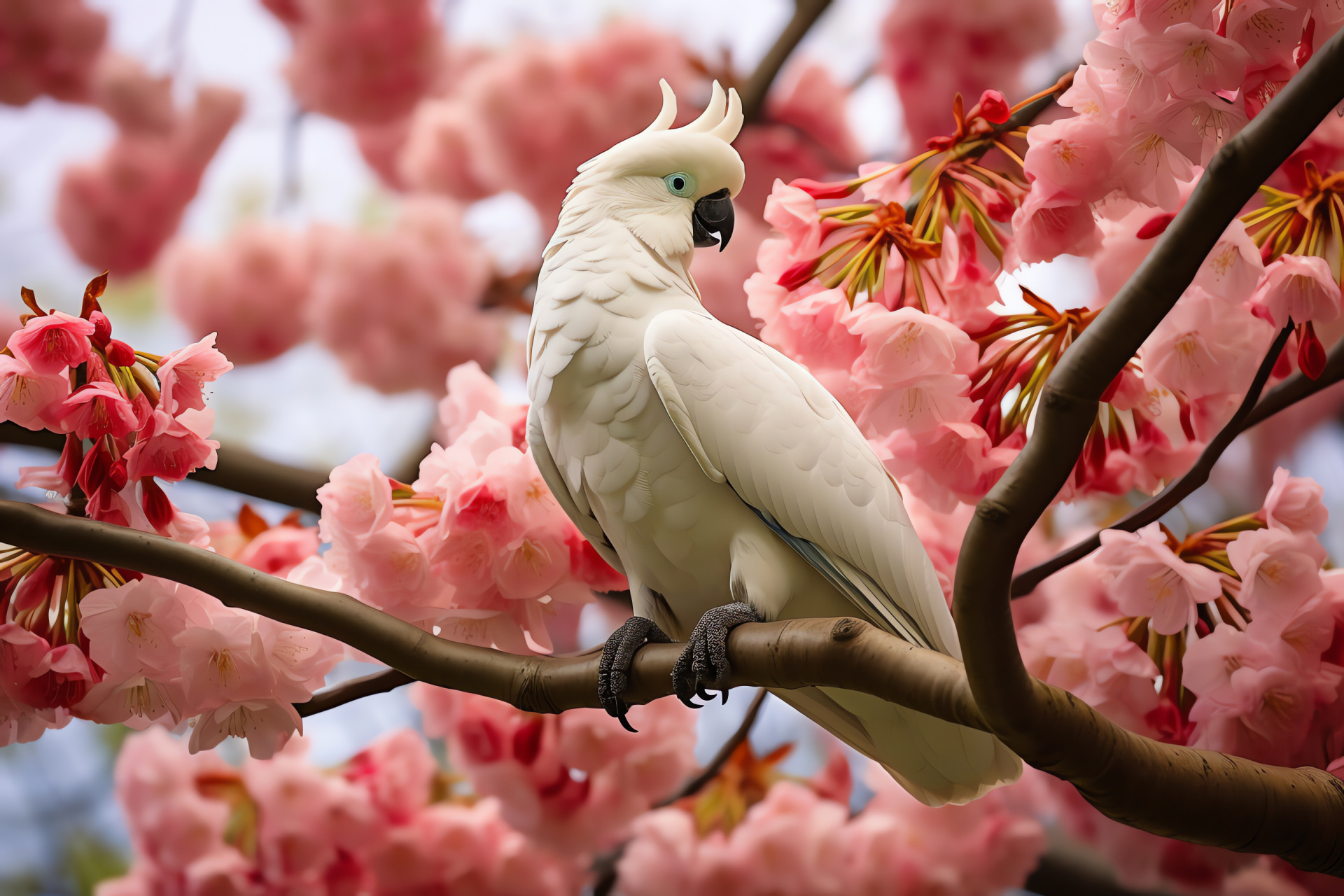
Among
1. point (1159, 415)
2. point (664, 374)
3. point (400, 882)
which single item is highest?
point (1159, 415)

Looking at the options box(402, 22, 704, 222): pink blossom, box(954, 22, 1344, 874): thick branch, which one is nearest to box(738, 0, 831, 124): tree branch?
box(402, 22, 704, 222): pink blossom

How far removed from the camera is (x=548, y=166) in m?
1.68

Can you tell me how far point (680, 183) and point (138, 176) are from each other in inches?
62.9

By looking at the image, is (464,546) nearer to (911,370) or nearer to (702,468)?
(702,468)

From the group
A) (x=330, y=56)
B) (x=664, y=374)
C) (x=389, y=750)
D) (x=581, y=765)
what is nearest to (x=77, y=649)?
(x=664, y=374)

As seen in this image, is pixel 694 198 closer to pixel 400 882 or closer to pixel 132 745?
pixel 400 882

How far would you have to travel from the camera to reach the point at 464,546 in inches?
34.3

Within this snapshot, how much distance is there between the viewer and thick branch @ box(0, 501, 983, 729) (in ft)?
1.97

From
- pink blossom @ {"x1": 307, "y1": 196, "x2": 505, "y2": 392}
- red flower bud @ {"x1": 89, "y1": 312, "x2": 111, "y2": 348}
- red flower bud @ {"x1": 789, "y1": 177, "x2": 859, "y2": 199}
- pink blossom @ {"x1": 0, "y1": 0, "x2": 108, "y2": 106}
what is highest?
pink blossom @ {"x1": 0, "y1": 0, "x2": 108, "y2": 106}

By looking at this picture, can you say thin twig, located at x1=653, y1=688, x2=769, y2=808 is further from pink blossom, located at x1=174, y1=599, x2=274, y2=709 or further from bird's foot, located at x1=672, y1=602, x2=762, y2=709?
pink blossom, located at x1=174, y1=599, x2=274, y2=709

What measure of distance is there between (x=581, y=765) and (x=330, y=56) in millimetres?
1404

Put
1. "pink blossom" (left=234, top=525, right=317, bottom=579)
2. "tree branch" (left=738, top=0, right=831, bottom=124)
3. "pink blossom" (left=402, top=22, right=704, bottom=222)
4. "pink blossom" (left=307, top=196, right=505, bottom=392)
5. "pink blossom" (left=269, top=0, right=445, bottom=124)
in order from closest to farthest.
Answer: "pink blossom" (left=234, top=525, right=317, bottom=579) → "tree branch" (left=738, top=0, right=831, bottom=124) → "pink blossom" (left=402, top=22, right=704, bottom=222) → "pink blossom" (left=307, top=196, right=505, bottom=392) → "pink blossom" (left=269, top=0, right=445, bottom=124)

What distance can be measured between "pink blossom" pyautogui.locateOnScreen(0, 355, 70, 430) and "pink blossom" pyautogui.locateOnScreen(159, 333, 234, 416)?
7cm

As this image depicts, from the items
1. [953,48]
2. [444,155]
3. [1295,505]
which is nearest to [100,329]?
[1295,505]
